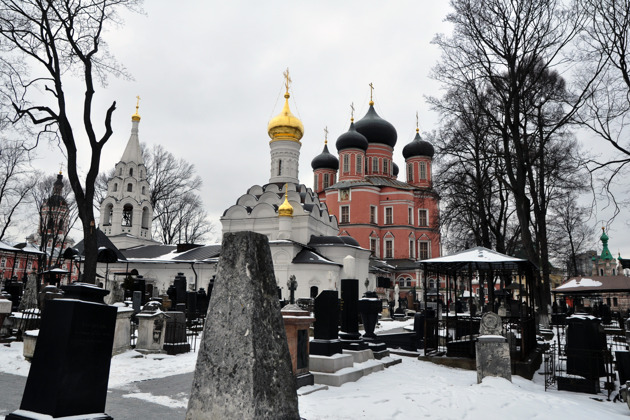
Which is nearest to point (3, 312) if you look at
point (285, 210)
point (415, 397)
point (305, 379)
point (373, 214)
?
point (305, 379)

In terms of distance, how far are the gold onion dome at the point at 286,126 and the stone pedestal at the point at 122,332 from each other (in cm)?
2855

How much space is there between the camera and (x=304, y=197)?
→ 117ft

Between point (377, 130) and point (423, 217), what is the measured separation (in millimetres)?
10946

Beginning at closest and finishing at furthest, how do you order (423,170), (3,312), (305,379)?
(305,379) → (3,312) → (423,170)

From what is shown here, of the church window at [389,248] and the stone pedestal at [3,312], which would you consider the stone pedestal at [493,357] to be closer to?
the stone pedestal at [3,312]

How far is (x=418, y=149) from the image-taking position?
4962 centimetres

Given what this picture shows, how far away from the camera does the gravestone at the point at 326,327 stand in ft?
26.7

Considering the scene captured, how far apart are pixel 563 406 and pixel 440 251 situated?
135 ft

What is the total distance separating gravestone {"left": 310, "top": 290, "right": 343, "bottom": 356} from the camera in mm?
8141

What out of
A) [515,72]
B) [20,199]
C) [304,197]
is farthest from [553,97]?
[20,199]

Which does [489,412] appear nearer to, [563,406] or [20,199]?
[563,406]

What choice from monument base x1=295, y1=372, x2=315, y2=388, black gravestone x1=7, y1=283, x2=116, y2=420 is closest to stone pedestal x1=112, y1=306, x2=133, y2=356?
monument base x1=295, y1=372, x2=315, y2=388

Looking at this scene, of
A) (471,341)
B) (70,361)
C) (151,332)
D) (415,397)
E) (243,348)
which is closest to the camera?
(243,348)

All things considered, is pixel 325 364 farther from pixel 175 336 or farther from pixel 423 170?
pixel 423 170
